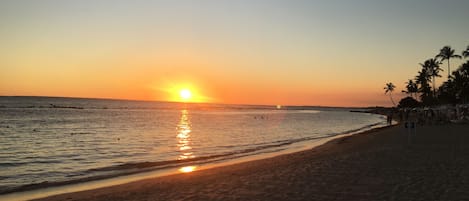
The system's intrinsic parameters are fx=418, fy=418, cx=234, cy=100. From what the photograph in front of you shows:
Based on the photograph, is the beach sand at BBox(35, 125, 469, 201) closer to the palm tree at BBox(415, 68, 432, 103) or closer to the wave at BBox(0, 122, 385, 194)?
the wave at BBox(0, 122, 385, 194)

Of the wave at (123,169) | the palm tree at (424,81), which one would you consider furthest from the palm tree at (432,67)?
the wave at (123,169)

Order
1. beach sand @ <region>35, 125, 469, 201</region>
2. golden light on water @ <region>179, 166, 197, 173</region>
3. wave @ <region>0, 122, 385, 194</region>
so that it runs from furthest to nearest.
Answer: golden light on water @ <region>179, 166, 197, 173</region>
wave @ <region>0, 122, 385, 194</region>
beach sand @ <region>35, 125, 469, 201</region>

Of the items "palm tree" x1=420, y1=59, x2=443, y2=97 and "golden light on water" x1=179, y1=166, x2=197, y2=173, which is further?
"palm tree" x1=420, y1=59, x2=443, y2=97

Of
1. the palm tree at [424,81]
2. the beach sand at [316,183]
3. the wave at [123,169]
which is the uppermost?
the palm tree at [424,81]

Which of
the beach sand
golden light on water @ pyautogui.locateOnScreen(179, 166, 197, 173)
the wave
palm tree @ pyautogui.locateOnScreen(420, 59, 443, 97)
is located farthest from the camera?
palm tree @ pyautogui.locateOnScreen(420, 59, 443, 97)

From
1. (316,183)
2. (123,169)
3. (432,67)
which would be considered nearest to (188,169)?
(123,169)

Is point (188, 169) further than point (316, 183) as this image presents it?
Yes

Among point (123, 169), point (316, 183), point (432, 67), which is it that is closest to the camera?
point (316, 183)

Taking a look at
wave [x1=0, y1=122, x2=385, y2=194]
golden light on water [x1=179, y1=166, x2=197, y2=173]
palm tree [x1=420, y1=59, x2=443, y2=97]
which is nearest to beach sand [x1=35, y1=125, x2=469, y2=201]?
golden light on water [x1=179, y1=166, x2=197, y2=173]

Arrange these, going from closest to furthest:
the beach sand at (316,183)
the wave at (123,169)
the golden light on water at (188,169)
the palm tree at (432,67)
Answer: the beach sand at (316,183)
the wave at (123,169)
the golden light on water at (188,169)
the palm tree at (432,67)

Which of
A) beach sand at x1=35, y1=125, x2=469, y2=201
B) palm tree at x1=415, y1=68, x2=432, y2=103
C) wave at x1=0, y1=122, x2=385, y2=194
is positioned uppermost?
palm tree at x1=415, y1=68, x2=432, y2=103

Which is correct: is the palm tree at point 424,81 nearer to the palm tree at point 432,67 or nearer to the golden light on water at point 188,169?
the palm tree at point 432,67

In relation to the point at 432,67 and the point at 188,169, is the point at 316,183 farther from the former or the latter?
the point at 432,67

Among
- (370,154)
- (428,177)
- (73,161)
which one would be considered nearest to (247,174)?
(428,177)
